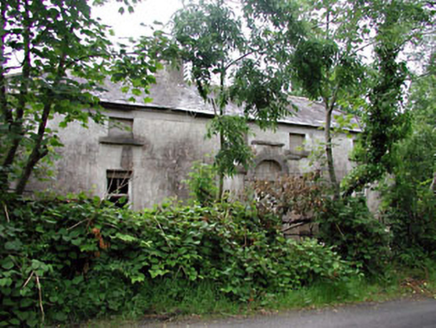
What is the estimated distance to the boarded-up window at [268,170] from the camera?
1220 cm

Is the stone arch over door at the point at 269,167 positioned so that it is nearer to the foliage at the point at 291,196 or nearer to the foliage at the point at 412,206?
the foliage at the point at 412,206

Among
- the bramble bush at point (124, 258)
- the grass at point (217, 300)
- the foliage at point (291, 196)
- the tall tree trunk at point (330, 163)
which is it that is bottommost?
the grass at point (217, 300)

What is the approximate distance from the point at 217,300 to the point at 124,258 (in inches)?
59.7

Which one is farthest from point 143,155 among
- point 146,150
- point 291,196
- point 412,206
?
point 412,206

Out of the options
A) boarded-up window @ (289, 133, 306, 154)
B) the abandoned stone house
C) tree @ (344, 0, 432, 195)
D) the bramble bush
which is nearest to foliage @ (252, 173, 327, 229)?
the bramble bush

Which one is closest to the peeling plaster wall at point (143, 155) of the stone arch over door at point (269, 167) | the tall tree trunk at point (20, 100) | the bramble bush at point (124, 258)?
the stone arch over door at point (269, 167)

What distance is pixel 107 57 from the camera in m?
4.73

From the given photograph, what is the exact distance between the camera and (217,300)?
520 cm

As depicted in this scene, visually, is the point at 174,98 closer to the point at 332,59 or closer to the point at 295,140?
the point at 295,140

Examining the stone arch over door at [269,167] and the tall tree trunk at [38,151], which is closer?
the tall tree trunk at [38,151]

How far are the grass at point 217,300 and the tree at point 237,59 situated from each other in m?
2.18

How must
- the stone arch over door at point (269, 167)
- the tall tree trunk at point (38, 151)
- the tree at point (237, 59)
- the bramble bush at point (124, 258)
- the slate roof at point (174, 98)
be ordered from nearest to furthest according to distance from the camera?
the bramble bush at point (124, 258), the tall tree trunk at point (38, 151), the tree at point (237, 59), the slate roof at point (174, 98), the stone arch over door at point (269, 167)

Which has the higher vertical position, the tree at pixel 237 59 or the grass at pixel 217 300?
the tree at pixel 237 59

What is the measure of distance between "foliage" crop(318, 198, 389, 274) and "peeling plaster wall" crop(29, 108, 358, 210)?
10.8ft
